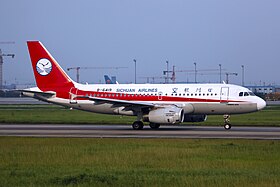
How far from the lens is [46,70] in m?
47.8

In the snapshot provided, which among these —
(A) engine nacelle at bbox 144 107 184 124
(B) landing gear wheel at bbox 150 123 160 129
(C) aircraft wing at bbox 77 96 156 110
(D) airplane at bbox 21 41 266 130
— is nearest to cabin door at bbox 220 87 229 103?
(D) airplane at bbox 21 41 266 130

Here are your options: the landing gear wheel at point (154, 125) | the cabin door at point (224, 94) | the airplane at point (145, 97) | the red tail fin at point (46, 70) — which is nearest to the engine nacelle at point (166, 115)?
the airplane at point (145, 97)

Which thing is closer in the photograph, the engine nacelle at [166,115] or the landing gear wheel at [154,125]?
the engine nacelle at [166,115]

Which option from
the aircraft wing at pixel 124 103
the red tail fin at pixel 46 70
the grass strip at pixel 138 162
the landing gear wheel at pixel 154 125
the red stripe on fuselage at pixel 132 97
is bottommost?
the landing gear wheel at pixel 154 125

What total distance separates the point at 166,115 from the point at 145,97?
385cm

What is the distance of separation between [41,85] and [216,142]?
20.7m

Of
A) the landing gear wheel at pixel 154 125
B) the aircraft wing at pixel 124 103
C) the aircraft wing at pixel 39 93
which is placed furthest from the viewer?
the aircraft wing at pixel 39 93

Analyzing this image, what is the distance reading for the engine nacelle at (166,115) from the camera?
4159cm

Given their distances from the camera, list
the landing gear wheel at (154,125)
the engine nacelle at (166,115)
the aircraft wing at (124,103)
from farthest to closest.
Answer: the landing gear wheel at (154,125), the aircraft wing at (124,103), the engine nacelle at (166,115)

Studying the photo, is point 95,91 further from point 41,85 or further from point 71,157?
point 71,157

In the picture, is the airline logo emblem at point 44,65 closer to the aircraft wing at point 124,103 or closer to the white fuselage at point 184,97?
the white fuselage at point 184,97

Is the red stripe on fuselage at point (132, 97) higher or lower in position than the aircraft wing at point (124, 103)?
higher

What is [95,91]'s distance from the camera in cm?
4712

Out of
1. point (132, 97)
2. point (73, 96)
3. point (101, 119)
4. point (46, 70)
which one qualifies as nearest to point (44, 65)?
point (46, 70)
